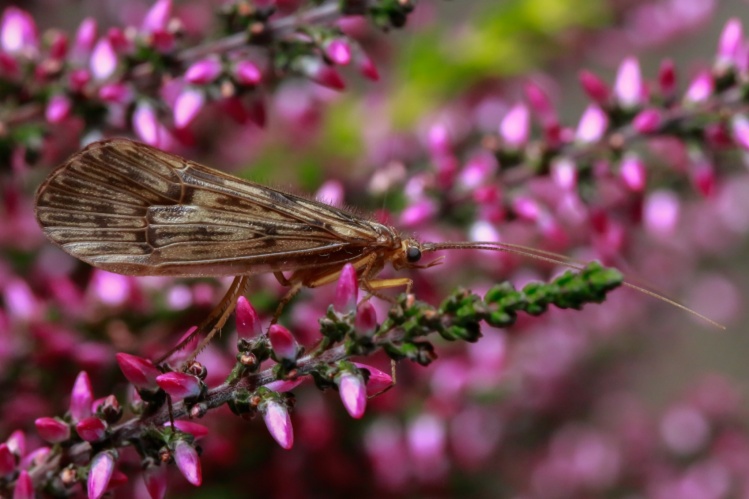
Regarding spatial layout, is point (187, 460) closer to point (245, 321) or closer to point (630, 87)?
point (245, 321)

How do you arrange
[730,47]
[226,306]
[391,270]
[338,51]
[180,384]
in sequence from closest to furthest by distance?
[180,384], [338,51], [226,306], [730,47], [391,270]

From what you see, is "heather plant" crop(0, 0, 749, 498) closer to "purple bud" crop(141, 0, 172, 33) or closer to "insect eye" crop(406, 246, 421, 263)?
"purple bud" crop(141, 0, 172, 33)

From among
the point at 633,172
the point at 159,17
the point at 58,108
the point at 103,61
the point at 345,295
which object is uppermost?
the point at 633,172

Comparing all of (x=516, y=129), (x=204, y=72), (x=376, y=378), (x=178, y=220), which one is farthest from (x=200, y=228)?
(x=516, y=129)

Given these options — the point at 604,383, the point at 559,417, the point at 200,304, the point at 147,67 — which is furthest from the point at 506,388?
the point at 147,67

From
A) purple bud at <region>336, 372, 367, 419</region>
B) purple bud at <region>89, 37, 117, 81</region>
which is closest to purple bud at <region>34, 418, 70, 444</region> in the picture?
purple bud at <region>336, 372, 367, 419</region>

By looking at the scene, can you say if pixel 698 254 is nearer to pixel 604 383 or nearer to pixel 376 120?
pixel 604 383

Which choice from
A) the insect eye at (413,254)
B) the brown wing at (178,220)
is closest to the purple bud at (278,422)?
the brown wing at (178,220)
